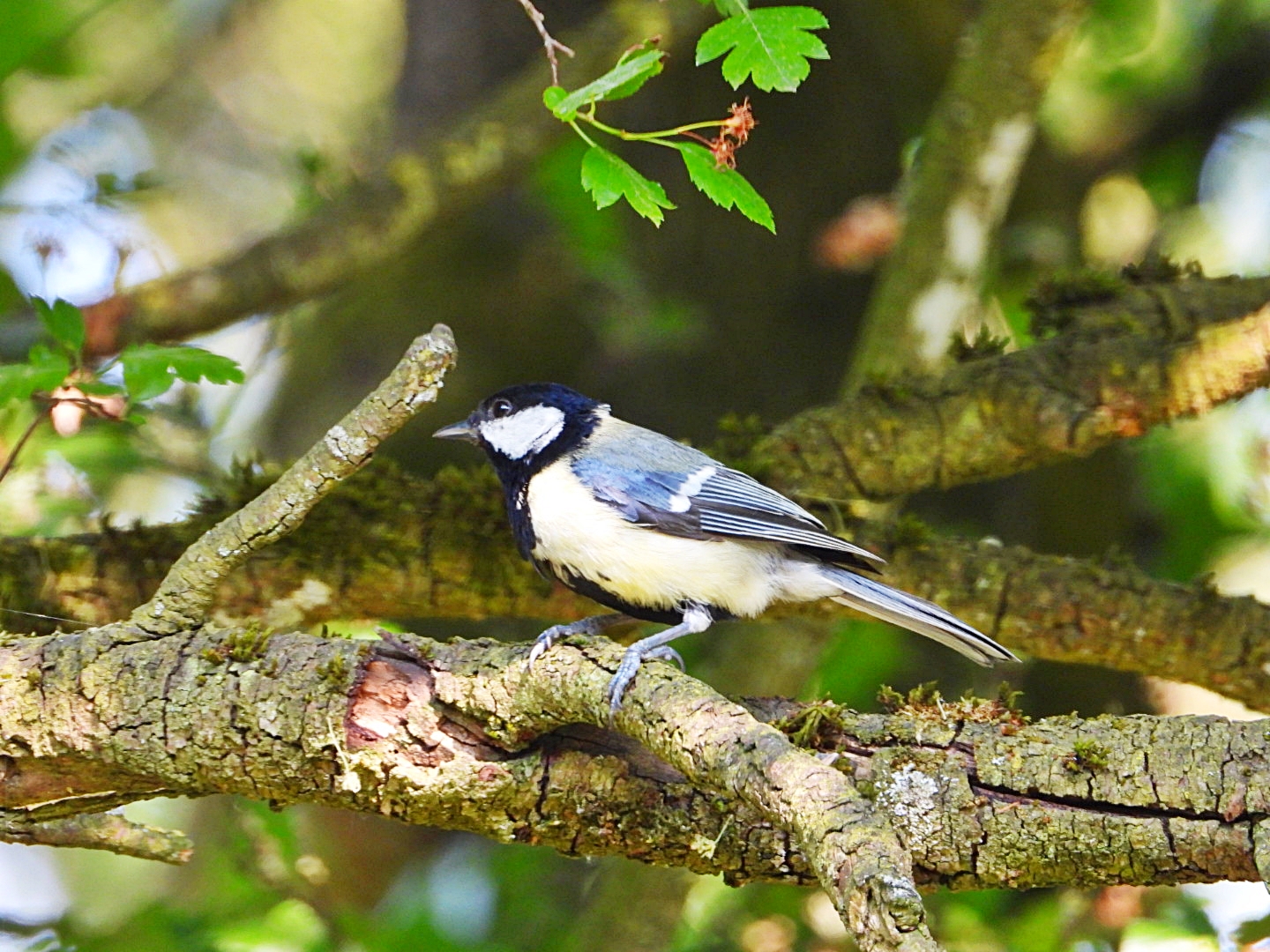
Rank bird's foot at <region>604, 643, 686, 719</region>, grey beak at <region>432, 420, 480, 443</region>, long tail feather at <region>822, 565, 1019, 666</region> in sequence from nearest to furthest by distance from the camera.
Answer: bird's foot at <region>604, 643, 686, 719</region>, long tail feather at <region>822, 565, 1019, 666</region>, grey beak at <region>432, 420, 480, 443</region>

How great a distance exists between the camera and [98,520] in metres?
2.88

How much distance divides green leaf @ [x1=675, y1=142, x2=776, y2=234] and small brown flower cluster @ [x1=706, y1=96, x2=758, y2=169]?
0.01 metres

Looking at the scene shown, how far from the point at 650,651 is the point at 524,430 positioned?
0.85 meters

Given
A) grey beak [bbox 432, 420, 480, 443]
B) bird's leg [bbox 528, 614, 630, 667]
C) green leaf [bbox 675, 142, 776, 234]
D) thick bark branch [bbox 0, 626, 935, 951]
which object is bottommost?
thick bark branch [bbox 0, 626, 935, 951]

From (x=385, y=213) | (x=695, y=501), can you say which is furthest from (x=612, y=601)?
(x=385, y=213)

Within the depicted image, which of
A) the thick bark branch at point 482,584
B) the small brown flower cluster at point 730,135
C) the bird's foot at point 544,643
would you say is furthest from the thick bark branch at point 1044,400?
the small brown flower cluster at point 730,135

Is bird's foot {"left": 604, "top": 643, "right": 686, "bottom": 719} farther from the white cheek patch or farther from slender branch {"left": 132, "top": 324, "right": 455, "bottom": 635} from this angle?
the white cheek patch

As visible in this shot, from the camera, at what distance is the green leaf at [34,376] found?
2.18 metres

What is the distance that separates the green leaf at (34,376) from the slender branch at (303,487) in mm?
452

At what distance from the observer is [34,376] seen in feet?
7.20

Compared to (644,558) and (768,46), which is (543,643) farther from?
(768,46)

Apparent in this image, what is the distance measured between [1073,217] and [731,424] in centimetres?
251

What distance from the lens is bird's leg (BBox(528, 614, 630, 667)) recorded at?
77.9 inches

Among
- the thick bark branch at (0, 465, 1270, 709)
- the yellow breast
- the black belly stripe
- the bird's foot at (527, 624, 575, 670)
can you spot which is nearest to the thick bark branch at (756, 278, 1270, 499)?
the thick bark branch at (0, 465, 1270, 709)
